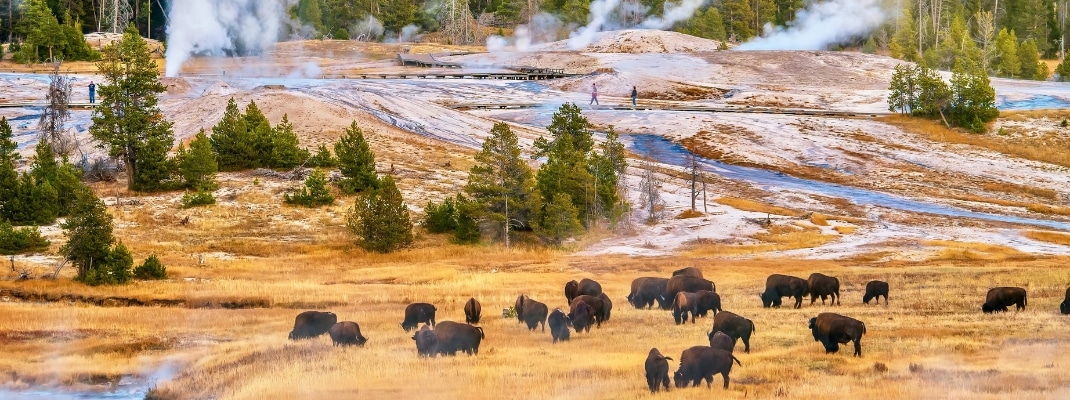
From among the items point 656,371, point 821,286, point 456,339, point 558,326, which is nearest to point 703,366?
point 656,371

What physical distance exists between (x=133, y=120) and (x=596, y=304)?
46.8 metres

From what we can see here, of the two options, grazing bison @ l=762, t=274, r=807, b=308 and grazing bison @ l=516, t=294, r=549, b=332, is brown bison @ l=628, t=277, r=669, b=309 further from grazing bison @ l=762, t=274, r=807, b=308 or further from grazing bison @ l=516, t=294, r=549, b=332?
grazing bison @ l=516, t=294, r=549, b=332

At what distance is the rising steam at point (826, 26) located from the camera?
171m

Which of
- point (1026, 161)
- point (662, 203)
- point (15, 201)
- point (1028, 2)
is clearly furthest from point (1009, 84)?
point (15, 201)

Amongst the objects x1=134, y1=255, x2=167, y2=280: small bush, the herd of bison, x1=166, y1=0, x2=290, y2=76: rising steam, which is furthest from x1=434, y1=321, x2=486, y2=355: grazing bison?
x1=166, y1=0, x2=290, y2=76: rising steam

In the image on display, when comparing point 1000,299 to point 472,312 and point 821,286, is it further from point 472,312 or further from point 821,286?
point 472,312

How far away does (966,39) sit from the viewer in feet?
516

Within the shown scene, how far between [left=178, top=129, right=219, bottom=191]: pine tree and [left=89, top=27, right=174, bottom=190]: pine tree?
57.6 inches

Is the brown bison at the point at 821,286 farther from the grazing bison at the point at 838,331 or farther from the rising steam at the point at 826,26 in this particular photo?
the rising steam at the point at 826,26

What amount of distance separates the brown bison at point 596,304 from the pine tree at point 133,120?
45633 millimetres

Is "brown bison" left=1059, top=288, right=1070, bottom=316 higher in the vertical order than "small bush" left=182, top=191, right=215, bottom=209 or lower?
lower

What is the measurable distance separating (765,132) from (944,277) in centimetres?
6568

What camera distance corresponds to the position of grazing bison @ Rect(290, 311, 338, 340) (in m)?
30.1

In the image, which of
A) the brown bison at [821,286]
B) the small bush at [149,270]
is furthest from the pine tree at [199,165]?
the brown bison at [821,286]
